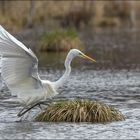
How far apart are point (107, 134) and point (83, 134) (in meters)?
0.45

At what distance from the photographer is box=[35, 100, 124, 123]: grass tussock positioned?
15344 millimetres

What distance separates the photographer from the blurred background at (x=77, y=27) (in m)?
34.6

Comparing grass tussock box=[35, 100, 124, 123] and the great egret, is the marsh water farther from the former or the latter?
the great egret

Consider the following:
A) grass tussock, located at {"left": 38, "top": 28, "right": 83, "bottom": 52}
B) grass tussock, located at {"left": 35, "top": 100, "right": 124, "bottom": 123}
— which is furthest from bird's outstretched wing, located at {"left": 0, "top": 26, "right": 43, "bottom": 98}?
grass tussock, located at {"left": 38, "top": 28, "right": 83, "bottom": 52}

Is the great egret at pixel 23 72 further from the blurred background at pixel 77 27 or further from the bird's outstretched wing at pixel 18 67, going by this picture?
the blurred background at pixel 77 27

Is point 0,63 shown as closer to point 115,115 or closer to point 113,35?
point 115,115

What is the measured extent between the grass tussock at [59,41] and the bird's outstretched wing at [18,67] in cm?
1873

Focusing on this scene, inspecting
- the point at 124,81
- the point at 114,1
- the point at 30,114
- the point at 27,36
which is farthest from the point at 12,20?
the point at 30,114

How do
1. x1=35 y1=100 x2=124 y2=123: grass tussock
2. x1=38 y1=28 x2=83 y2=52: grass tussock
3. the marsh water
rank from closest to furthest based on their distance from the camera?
the marsh water < x1=35 y1=100 x2=124 y2=123: grass tussock < x1=38 y1=28 x2=83 y2=52: grass tussock

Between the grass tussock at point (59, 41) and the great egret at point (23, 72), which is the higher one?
the grass tussock at point (59, 41)

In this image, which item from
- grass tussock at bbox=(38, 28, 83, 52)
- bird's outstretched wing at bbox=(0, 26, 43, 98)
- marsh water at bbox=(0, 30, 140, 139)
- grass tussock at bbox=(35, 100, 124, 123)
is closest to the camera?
marsh water at bbox=(0, 30, 140, 139)

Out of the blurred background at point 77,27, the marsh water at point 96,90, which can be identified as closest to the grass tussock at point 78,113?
the marsh water at point 96,90

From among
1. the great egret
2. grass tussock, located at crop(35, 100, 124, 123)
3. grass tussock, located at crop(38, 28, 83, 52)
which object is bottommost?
grass tussock, located at crop(35, 100, 124, 123)

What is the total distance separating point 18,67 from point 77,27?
140 feet
